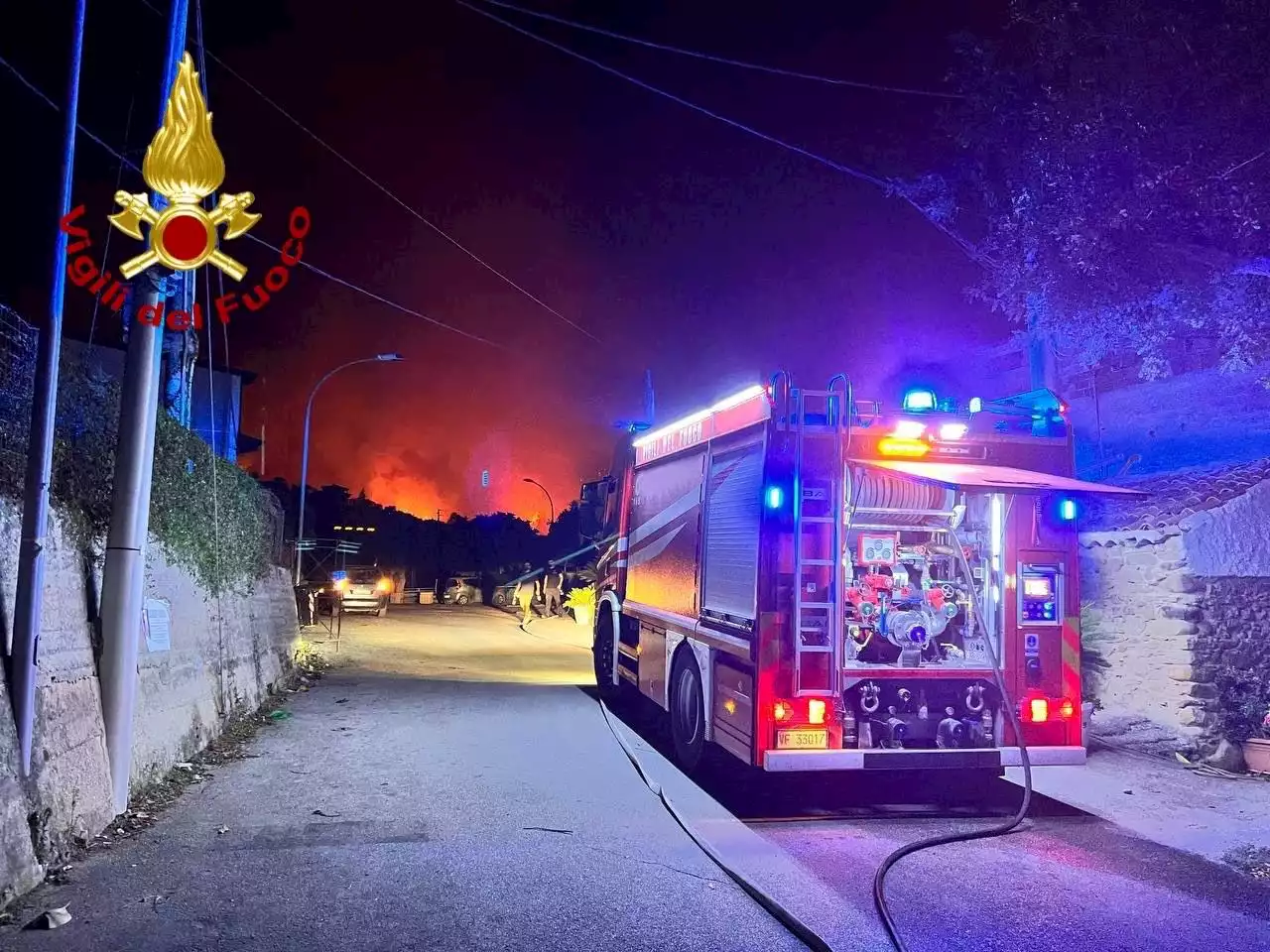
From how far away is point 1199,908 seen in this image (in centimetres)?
511

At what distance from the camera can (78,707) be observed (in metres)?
5.90

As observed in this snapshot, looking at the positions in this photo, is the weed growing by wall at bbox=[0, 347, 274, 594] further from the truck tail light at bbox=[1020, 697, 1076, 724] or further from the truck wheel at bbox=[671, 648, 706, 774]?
the truck tail light at bbox=[1020, 697, 1076, 724]

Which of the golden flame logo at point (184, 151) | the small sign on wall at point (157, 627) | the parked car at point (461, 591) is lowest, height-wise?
the parked car at point (461, 591)

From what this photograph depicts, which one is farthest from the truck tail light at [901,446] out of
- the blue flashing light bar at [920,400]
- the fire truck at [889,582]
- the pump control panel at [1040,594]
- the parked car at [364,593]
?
the parked car at [364,593]

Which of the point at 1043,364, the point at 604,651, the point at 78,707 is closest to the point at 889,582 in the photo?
the point at 78,707

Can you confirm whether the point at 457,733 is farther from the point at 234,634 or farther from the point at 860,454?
the point at 860,454

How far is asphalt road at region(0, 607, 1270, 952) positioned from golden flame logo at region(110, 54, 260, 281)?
4009 millimetres

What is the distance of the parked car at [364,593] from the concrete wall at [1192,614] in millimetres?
24694

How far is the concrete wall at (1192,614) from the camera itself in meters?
8.95

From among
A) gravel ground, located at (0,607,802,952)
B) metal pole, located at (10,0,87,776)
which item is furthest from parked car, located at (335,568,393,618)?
metal pole, located at (10,0,87,776)

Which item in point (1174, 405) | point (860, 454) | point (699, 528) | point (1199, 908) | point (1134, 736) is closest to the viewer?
point (1199, 908)

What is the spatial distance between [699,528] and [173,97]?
537 cm

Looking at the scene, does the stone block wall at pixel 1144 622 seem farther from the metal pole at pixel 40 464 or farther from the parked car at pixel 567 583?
the parked car at pixel 567 583


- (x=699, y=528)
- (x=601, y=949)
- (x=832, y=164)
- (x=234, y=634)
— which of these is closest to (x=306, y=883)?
(x=601, y=949)
